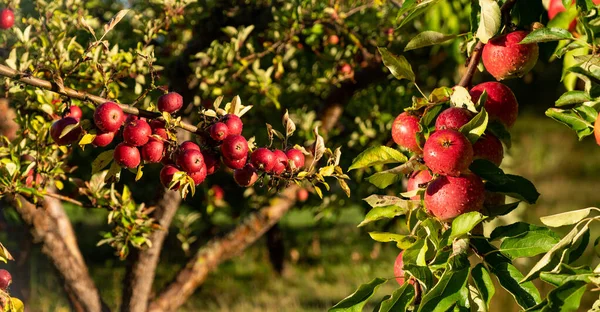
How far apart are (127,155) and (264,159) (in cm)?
31

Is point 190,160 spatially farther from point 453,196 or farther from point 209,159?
point 453,196

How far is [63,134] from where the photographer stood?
1.46 meters

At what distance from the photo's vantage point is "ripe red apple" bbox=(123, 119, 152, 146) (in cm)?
146

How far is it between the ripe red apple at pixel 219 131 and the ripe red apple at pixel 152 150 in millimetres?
119

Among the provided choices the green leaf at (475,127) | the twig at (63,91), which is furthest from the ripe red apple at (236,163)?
the green leaf at (475,127)

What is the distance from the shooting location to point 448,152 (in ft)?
4.24

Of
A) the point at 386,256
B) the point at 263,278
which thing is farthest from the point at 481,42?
the point at 386,256

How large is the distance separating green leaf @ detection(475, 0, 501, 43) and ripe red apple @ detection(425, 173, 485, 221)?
0.30 metres

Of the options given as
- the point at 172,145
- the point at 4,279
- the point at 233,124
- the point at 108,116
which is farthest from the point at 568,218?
the point at 4,279

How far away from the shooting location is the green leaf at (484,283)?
1227 mm

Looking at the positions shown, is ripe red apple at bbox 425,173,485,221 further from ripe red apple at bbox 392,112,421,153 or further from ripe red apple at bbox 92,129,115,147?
ripe red apple at bbox 92,129,115,147

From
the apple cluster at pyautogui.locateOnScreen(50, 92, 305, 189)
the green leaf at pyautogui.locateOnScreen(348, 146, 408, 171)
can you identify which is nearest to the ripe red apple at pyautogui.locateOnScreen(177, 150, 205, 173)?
the apple cluster at pyautogui.locateOnScreen(50, 92, 305, 189)

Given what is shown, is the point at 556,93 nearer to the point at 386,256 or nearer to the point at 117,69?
the point at 117,69

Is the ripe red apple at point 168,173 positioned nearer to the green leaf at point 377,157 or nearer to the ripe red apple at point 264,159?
the ripe red apple at point 264,159
